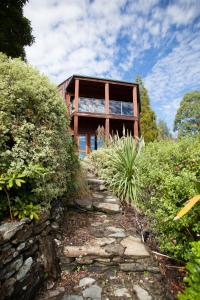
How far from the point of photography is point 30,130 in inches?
111

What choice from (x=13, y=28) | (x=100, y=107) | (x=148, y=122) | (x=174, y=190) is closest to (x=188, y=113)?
(x=148, y=122)

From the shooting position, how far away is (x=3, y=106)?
103 inches

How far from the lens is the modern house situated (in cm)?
1202

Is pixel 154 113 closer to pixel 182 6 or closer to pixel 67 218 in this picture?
pixel 182 6

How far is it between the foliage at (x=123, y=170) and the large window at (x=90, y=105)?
715 centimetres

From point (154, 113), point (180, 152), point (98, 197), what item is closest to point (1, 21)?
point (98, 197)

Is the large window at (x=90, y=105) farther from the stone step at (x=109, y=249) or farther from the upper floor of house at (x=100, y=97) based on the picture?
the stone step at (x=109, y=249)

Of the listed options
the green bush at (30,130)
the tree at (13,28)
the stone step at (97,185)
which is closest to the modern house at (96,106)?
the tree at (13,28)

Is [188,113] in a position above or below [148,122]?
above

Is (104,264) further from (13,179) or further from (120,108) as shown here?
(120,108)

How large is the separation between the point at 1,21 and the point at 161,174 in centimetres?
643

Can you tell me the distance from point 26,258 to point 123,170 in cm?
307

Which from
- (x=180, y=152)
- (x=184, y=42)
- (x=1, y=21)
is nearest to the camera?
(x=180, y=152)

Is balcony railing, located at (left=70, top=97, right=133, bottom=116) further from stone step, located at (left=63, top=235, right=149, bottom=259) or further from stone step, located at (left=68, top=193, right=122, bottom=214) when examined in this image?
stone step, located at (left=63, top=235, right=149, bottom=259)
